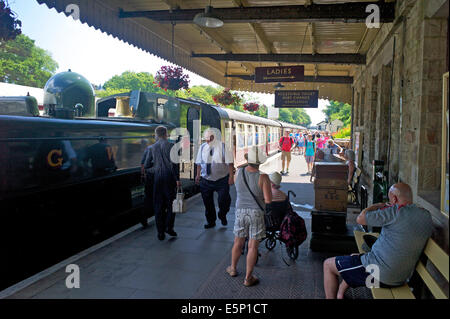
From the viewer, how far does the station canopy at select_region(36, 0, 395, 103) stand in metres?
6.70

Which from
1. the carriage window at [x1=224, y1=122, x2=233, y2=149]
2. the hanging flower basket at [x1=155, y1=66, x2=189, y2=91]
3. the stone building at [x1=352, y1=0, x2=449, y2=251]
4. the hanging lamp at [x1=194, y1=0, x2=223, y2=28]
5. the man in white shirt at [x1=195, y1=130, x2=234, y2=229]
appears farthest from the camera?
the carriage window at [x1=224, y1=122, x2=233, y2=149]

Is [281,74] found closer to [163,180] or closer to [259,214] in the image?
[163,180]

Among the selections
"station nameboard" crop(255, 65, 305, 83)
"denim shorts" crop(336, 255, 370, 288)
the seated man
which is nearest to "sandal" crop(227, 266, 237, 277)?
"denim shorts" crop(336, 255, 370, 288)

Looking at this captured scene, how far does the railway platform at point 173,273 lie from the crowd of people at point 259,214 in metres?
0.28

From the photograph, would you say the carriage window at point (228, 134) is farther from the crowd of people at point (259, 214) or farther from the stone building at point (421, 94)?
the stone building at point (421, 94)

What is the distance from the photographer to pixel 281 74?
10.4 meters

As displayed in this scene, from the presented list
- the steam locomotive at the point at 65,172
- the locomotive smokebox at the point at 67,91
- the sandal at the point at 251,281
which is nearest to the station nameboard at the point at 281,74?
the steam locomotive at the point at 65,172

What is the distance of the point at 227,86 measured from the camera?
1678 centimetres

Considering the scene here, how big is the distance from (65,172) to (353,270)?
3789 millimetres

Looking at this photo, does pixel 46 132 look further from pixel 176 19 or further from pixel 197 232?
pixel 176 19

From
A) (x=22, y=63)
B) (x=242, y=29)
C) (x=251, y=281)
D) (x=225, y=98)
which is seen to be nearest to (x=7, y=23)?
(x=251, y=281)

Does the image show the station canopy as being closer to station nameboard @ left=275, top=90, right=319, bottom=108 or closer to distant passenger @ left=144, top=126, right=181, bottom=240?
station nameboard @ left=275, top=90, right=319, bottom=108

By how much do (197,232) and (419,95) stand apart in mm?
3975
